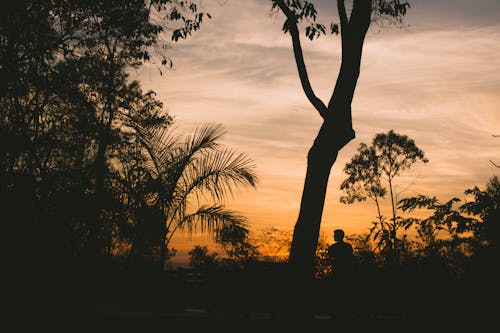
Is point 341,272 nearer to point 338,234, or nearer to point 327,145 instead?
point 338,234

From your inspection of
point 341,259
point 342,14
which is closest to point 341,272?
point 341,259

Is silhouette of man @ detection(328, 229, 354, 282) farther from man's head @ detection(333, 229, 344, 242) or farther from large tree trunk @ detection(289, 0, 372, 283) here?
large tree trunk @ detection(289, 0, 372, 283)

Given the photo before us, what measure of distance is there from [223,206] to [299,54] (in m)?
3.60

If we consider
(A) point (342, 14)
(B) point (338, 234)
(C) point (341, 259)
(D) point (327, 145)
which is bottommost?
(C) point (341, 259)

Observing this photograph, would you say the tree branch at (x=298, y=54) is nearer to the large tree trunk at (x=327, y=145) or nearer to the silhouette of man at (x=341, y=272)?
the large tree trunk at (x=327, y=145)

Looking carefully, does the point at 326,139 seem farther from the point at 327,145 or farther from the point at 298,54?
the point at 298,54

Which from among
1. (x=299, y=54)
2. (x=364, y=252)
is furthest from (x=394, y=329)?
(x=299, y=54)

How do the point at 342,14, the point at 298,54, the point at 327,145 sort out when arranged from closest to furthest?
the point at 327,145, the point at 342,14, the point at 298,54

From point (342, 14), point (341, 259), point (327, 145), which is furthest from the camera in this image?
point (342, 14)

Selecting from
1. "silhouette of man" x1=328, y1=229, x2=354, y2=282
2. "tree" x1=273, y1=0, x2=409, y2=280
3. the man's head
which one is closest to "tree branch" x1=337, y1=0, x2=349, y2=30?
"tree" x1=273, y1=0, x2=409, y2=280

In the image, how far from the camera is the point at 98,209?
38.4 feet

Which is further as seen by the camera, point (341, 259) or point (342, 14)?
point (342, 14)

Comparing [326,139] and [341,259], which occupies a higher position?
[326,139]

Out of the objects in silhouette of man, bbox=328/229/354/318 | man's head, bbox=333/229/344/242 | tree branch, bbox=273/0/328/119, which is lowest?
silhouette of man, bbox=328/229/354/318
